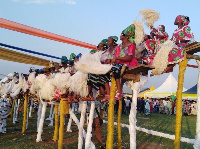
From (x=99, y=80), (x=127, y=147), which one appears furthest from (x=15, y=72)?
(x=99, y=80)

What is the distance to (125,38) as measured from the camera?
5.57 meters

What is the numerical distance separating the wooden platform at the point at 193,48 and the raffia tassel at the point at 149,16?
120cm

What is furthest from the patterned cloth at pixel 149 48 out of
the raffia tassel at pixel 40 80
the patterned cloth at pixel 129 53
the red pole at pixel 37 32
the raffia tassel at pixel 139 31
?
the raffia tassel at pixel 40 80

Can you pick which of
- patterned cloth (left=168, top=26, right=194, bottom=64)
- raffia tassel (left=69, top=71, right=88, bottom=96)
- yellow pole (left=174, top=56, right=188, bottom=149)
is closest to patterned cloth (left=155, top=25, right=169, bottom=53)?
patterned cloth (left=168, top=26, right=194, bottom=64)

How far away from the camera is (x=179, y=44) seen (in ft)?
18.8

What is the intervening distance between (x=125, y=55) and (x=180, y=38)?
1.54m

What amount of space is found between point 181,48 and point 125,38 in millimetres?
1306

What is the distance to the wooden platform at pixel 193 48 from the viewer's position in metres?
4.91

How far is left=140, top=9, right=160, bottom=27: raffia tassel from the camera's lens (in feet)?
19.6

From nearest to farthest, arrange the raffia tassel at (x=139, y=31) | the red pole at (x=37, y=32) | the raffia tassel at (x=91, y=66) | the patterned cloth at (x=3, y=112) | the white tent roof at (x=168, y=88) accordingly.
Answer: the raffia tassel at (x=91, y=66) < the raffia tassel at (x=139, y=31) < the red pole at (x=37, y=32) < the patterned cloth at (x=3, y=112) < the white tent roof at (x=168, y=88)

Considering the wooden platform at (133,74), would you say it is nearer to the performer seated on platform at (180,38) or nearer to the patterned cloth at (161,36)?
the performer seated on platform at (180,38)

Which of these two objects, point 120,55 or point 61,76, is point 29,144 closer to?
point 61,76

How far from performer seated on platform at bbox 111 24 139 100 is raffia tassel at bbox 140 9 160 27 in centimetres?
51

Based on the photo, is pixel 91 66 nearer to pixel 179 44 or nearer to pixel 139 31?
pixel 139 31
